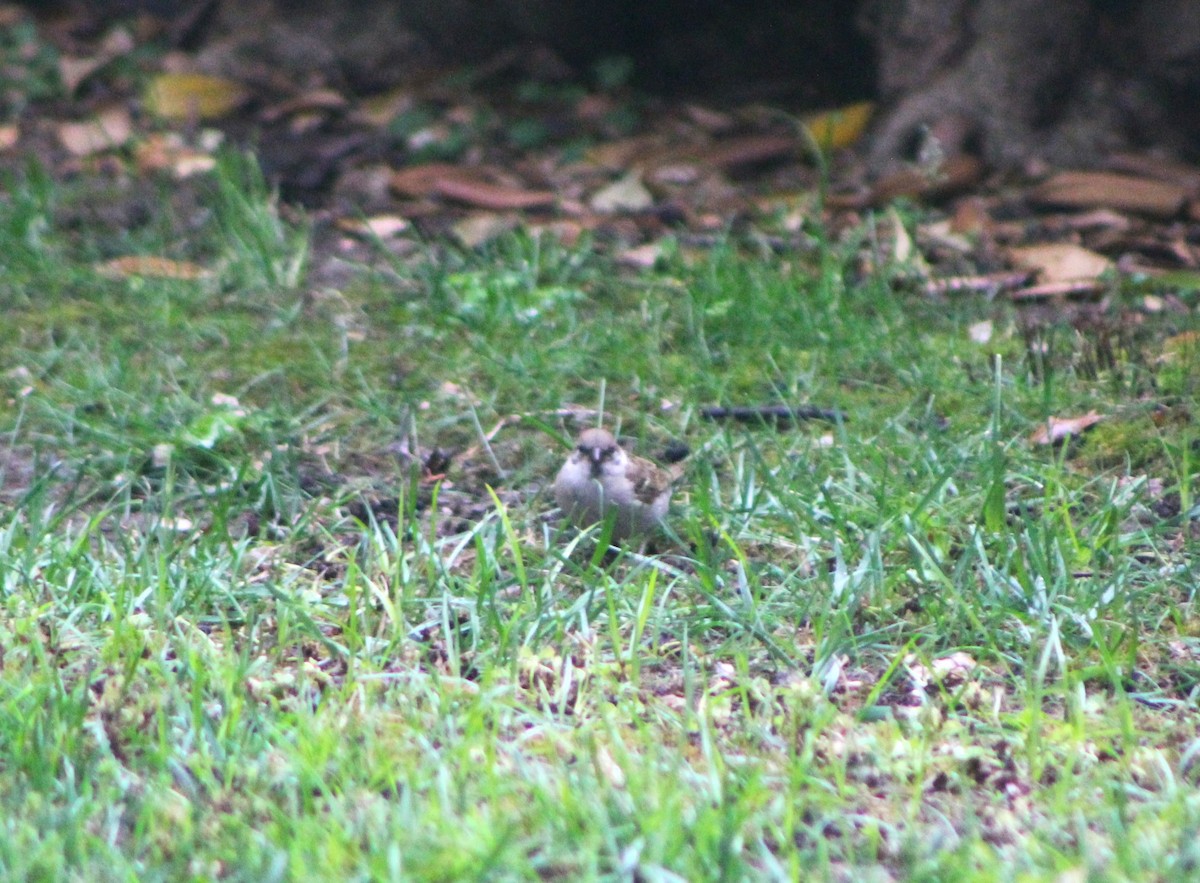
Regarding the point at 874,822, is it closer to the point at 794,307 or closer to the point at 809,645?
the point at 809,645

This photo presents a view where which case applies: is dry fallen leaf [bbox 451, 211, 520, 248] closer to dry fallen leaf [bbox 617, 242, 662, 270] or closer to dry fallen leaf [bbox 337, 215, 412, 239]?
dry fallen leaf [bbox 337, 215, 412, 239]

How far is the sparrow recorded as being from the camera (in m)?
4.48

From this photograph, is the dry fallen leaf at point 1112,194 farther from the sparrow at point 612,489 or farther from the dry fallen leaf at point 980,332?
the sparrow at point 612,489

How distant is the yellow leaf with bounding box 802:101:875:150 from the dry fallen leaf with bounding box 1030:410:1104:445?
3.23 meters

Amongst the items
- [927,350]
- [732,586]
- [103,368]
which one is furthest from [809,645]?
[103,368]

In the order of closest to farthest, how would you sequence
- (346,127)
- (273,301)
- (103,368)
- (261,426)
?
(261,426), (103,368), (273,301), (346,127)

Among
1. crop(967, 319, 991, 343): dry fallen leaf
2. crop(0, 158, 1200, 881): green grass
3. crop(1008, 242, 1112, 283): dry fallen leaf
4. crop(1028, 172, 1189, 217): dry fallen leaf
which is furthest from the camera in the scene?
crop(1028, 172, 1189, 217): dry fallen leaf

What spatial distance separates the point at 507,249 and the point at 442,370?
1117 millimetres

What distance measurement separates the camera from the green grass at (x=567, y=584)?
119 inches

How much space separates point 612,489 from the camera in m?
4.46

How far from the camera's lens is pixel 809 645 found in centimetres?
402

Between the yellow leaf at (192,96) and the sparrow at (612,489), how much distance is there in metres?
4.96

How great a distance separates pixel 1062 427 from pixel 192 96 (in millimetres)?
5811

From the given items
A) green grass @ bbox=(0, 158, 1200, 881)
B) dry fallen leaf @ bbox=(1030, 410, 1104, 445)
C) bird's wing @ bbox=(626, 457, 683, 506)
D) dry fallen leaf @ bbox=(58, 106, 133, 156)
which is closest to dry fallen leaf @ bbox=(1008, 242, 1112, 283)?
green grass @ bbox=(0, 158, 1200, 881)
